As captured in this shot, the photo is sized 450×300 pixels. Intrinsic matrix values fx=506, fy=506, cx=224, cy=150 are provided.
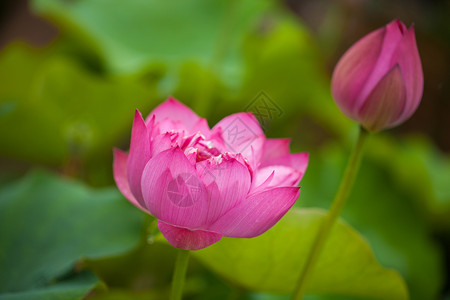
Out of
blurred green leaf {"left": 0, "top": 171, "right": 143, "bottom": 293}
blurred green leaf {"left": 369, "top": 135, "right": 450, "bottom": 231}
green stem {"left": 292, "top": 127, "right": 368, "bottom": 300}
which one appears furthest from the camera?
blurred green leaf {"left": 369, "top": 135, "right": 450, "bottom": 231}

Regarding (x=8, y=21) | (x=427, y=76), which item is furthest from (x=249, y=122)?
(x=8, y=21)

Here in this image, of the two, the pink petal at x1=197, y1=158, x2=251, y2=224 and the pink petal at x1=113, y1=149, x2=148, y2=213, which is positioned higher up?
the pink petal at x1=197, y1=158, x2=251, y2=224

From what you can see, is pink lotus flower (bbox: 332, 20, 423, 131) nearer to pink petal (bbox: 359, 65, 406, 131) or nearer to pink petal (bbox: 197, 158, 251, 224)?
pink petal (bbox: 359, 65, 406, 131)

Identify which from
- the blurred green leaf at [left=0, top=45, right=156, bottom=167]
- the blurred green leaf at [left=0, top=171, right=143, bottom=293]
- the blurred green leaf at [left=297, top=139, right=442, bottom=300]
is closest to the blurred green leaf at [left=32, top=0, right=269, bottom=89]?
the blurred green leaf at [left=0, top=45, right=156, bottom=167]

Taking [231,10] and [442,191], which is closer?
[231,10]

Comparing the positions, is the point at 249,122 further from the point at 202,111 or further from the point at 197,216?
the point at 202,111

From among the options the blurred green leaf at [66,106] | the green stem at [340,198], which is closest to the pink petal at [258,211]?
the green stem at [340,198]
